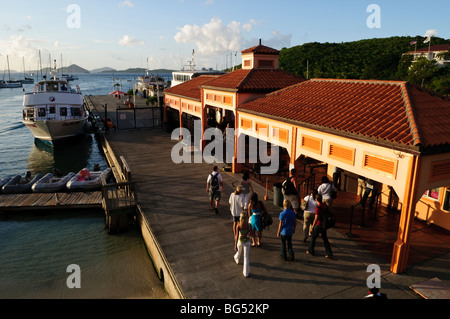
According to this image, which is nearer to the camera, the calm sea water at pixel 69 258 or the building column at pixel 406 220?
the building column at pixel 406 220

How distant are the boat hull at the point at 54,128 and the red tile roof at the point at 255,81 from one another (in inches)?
748

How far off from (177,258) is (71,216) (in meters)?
9.24

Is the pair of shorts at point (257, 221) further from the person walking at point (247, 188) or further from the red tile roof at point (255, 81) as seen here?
the red tile roof at point (255, 81)

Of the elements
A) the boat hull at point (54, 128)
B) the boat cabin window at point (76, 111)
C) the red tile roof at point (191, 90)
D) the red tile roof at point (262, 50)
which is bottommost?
the boat hull at point (54, 128)

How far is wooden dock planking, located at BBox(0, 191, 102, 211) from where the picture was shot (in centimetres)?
1578

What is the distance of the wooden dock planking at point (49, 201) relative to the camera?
15781mm

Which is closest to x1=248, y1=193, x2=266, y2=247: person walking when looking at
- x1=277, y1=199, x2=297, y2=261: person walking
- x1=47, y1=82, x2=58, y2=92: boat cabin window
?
x1=277, y1=199, x2=297, y2=261: person walking

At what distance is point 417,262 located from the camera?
8719 mm

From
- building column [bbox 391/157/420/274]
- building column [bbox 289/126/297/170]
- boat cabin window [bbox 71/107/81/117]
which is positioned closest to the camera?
building column [bbox 391/157/420/274]

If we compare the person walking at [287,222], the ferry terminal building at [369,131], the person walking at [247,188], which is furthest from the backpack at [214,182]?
the person walking at [287,222]

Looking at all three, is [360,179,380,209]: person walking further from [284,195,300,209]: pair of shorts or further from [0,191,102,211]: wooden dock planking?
[0,191,102,211]: wooden dock planking

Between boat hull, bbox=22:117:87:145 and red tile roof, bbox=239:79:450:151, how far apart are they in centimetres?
2460
